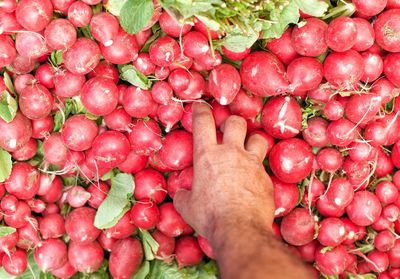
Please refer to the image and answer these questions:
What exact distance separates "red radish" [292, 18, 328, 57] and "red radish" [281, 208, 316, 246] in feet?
2.29

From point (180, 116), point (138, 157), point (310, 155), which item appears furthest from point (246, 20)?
point (138, 157)

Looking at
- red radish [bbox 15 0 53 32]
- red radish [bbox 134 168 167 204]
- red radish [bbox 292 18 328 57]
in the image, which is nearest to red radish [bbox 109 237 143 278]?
red radish [bbox 134 168 167 204]

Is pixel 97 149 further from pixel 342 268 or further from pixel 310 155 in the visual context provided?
pixel 342 268

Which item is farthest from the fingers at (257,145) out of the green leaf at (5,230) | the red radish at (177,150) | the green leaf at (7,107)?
the green leaf at (5,230)

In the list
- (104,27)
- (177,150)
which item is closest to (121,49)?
(104,27)

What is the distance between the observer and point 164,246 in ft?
6.98

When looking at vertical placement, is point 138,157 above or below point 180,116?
below

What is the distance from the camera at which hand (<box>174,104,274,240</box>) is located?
1.57m

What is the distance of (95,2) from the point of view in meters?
1.83

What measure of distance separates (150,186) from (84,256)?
44cm

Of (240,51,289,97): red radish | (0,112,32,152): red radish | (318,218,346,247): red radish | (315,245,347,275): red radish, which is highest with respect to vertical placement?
(240,51,289,97): red radish

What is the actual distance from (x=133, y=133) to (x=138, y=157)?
137 millimetres

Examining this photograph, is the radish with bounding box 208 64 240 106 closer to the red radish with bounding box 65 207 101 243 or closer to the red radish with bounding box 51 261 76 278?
the red radish with bounding box 65 207 101 243

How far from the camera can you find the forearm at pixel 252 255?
1.24 m
